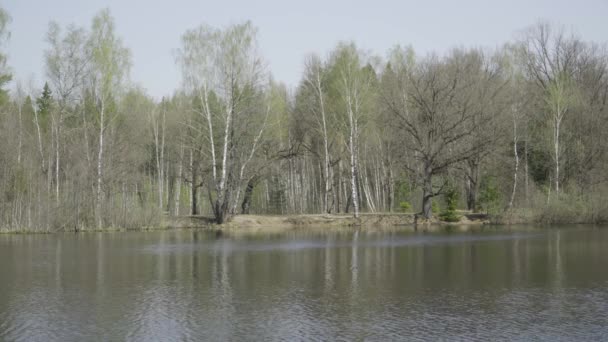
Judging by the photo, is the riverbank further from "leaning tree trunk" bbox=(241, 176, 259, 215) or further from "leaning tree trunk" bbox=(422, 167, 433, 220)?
"leaning tree trunk" bbox=(241, 176, 259, 215)

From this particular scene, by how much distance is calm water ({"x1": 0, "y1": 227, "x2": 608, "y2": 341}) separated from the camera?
17.2 metres

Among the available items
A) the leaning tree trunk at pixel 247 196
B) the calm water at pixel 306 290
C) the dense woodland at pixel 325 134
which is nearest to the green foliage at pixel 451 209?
the dense woodland at pixel 325 134

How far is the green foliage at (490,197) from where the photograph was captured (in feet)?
175

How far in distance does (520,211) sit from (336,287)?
109ft

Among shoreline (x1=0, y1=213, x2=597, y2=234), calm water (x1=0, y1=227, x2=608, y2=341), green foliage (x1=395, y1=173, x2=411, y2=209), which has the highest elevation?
green foliage (x1=395, y1=173, x2=411, y2=209)

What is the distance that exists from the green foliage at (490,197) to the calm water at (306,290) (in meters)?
15.4

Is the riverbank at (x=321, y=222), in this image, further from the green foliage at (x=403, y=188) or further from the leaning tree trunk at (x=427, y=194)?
the green foliage at (x=403, y=188)

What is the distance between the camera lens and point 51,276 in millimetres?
26109

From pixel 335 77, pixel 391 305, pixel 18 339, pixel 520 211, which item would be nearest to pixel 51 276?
pixel 18 339

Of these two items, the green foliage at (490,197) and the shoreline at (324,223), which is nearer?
the shoreline at (324,223)

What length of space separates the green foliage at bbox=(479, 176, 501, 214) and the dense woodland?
0.12 metres

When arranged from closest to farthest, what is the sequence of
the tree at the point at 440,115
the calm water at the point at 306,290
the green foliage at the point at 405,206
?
the calm water at the point at 306,290, the tree at the point at 440,115, the green foliage at the point at 405,206

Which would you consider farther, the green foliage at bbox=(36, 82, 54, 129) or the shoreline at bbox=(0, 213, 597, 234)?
the green foliage at bbox=(36, 82, 54, 129)

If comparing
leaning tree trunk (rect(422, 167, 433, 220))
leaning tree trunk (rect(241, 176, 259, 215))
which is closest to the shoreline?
leaning tree trunk (rect(422, 167, 433, 220))
